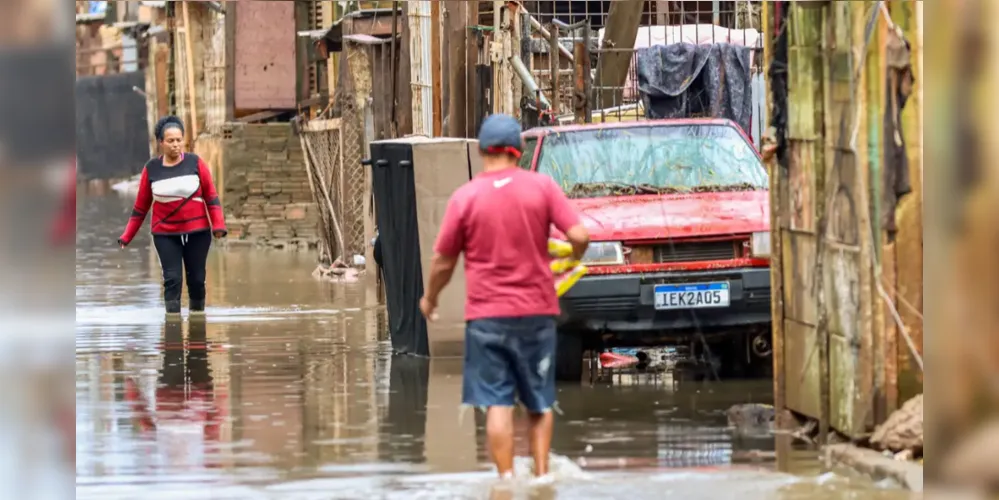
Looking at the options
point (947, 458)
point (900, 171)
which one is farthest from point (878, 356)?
point (947, 458)

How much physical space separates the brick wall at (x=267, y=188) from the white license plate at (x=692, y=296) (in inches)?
765

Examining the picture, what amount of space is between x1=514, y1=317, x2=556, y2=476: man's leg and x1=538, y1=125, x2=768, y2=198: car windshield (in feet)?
13.0

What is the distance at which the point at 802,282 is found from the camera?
31.0 feet

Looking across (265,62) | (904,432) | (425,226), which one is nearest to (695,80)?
(425,226)

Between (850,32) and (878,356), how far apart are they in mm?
1437

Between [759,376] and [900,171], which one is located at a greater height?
[900,171]

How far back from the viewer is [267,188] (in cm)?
3241

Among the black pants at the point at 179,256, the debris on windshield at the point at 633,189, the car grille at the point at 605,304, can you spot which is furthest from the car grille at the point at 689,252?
the black pants at the point at 179,256

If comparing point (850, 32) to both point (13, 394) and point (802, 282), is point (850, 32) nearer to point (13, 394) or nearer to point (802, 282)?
point (802, 282)

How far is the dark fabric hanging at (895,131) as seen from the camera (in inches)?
328

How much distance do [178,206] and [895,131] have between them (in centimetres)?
871

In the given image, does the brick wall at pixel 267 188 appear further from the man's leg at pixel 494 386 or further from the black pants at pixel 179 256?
the man's leg at pixel 494 386

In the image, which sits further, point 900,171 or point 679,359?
point 679,359

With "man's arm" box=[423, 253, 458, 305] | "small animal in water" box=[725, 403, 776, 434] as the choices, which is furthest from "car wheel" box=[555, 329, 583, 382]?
"man's arm" box=[423, 253, 458, 305]
